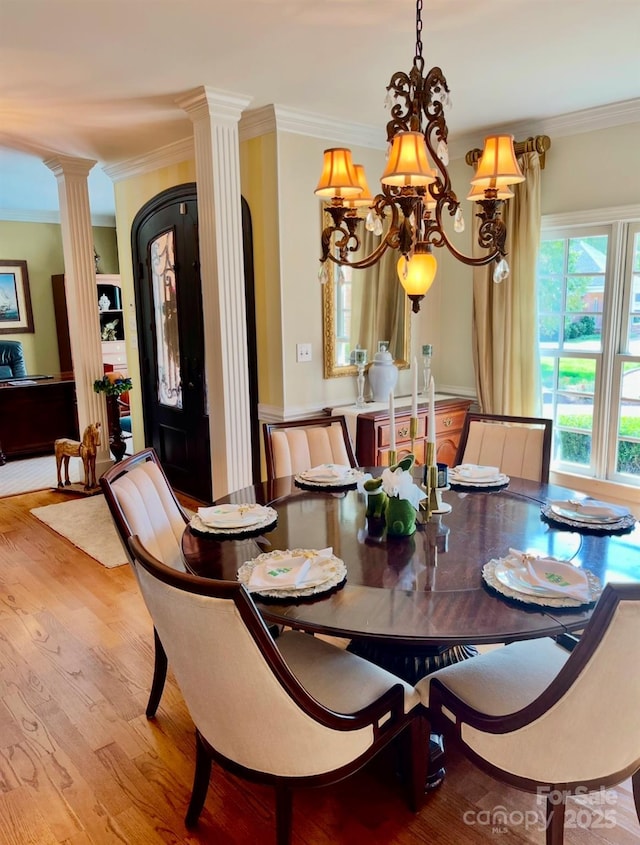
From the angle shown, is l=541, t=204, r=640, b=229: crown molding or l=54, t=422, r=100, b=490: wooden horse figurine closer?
l=541, t=204, r=640, b=229: crown molding

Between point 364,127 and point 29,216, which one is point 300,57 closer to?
point 364,127

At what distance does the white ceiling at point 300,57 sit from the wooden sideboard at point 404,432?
6.02 ft

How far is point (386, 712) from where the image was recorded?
1594 mm

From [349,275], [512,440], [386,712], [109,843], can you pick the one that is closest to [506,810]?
[386,712]

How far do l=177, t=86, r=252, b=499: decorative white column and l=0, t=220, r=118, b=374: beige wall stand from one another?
533 centimetres

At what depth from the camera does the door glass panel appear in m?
4.75

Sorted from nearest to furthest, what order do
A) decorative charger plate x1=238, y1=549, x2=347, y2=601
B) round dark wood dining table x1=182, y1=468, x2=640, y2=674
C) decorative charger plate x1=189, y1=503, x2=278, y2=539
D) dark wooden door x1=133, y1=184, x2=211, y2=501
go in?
1. round dark wood dining table x1=182, y1=468, x2=640, y2=674
2. decorative charger plate x1=238, y1=549, x2=347, y2=601
3. decorative charger plate x1=189, y1=503, x2=278, y2=539
4. dark wooden door x1=133, y1=184, x2=211, y2=501

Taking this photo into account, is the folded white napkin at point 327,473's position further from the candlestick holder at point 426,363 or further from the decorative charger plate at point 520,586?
the candlestick holder at point 426,363

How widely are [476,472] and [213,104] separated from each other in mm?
2344

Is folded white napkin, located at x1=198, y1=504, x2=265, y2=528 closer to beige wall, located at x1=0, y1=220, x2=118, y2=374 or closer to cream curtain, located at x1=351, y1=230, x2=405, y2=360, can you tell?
cream curtain, located at x1=351, y1=230, x2=405, y2=360

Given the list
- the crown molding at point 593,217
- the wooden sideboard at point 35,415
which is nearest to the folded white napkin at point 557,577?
the crown molding at point 593,217

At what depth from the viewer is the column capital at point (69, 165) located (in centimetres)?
472

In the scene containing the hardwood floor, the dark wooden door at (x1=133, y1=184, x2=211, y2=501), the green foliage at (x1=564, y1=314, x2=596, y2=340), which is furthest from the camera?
the dark wooden door at (x1=133, y1=184, x2=211, y2=501)

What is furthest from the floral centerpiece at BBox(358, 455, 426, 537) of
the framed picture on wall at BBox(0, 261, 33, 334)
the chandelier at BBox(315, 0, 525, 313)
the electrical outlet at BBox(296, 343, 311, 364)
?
the framed picture on wall at BBox(0, 261, 33, 334)
